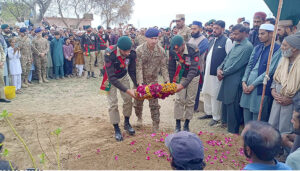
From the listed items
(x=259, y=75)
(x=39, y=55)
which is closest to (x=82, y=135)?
(x=259, y=75)

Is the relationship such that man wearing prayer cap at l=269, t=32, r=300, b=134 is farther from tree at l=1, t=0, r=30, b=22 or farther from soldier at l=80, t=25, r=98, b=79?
tree at l=1, t=0, r=30, b=22

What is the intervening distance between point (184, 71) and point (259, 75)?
132 cm

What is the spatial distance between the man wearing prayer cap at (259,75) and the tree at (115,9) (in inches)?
1035

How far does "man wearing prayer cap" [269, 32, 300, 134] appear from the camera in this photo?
3504 mm

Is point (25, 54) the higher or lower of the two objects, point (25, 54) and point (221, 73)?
the higher

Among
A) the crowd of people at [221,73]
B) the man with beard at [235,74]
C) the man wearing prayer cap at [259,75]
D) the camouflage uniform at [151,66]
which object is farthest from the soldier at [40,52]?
the man wearing prayer cap at [259,75]

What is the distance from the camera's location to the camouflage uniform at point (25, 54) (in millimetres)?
8948

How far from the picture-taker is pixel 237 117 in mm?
4988

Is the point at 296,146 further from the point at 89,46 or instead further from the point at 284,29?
the point at 89,46

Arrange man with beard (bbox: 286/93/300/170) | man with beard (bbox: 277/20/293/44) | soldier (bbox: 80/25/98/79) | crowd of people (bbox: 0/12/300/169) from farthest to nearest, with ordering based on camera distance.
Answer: soldier (bbox: 80/25/98/79)
man with beard (bbox: 277/20/293/44)
crowd of people (bbox: 0/12/300/169)
man with beard (bbox: 286/93/300/170)

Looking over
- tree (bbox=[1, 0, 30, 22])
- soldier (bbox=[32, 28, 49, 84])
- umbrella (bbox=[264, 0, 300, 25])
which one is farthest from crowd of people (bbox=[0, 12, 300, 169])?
tree (bbox=[1, 0, 30, 22])

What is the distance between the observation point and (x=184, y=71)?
15.6ft

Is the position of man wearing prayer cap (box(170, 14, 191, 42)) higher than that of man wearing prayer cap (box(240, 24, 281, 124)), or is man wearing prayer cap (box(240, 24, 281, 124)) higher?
man wearing prayer cap (box(170, 14, 191, 42))

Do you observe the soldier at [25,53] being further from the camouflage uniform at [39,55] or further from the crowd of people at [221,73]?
the crowd of people at [221,73]
